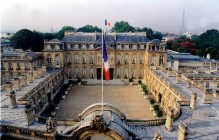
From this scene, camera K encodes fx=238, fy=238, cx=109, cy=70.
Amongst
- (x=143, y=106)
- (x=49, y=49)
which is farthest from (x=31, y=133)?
(x=49, y=49)

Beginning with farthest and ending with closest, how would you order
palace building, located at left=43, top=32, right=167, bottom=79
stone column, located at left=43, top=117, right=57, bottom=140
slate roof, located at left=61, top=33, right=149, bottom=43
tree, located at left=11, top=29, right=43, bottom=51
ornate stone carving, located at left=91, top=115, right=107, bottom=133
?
tree, located at left=11, top=29, right=43, bottom=51, slate roof, located at left=61, top=33, right=149, bottom=43, palace building, located at left=43, top=32, right=167, bottom=79, stone column, located at left=43, top=117, right=57, bottom=140, ornate stone carving, located at left=91, top=115, right=107, bottom=133

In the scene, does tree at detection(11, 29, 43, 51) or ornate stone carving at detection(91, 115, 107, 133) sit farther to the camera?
tree at detection(11, 29, 43, 51)

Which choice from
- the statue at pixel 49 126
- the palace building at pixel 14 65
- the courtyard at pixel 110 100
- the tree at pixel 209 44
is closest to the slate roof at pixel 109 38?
the palace building at pixel 14 65

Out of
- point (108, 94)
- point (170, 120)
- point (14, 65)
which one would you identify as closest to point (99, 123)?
point (170, 120)

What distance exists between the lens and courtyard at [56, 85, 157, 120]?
43.0 meters

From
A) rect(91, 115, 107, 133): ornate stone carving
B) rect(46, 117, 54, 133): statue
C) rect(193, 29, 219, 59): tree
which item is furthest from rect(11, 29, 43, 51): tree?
rect(91, 115, 107, 133): ornate stone carving

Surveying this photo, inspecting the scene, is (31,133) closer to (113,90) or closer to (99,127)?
(99,127)

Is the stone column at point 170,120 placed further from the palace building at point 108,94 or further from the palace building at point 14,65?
the palace building at point 14,65

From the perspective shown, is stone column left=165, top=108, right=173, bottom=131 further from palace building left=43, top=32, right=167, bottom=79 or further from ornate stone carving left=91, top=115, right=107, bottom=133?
palace building left=43, top=32, right=167, bottom=79

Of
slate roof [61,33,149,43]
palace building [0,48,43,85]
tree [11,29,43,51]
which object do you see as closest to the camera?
palace building [0,48,43,85]

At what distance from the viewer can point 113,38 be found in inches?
2817

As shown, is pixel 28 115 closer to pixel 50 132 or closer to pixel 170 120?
pixel 50 132

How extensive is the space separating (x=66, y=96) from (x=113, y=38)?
26004 mm

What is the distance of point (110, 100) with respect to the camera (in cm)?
5147
